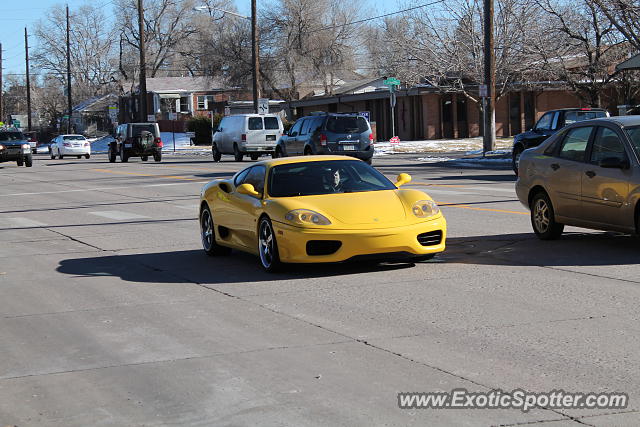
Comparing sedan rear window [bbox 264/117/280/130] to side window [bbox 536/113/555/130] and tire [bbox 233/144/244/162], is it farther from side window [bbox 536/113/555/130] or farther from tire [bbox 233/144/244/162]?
side window [bbox 536/113/555/130]

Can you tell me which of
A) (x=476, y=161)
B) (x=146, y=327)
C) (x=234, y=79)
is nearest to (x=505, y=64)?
(x=476, y=161)

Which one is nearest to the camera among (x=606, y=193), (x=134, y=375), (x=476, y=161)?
(x=134, y=375)

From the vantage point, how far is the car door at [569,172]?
11.7 meters

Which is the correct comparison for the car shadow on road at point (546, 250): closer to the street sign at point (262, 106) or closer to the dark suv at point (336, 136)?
the dark suv at point (336, 136)

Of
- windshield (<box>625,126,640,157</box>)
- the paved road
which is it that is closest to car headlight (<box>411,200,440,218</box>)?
the paved road

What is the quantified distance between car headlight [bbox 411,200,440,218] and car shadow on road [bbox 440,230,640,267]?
2.57 feet

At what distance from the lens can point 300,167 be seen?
37.4ft

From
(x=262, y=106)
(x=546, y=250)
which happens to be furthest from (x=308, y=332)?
(x=262, y=106)

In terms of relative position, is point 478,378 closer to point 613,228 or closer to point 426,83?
point 613,228

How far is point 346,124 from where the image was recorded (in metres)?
29.8

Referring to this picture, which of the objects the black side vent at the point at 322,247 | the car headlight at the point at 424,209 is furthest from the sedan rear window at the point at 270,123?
the black side vent at the point at 322,247

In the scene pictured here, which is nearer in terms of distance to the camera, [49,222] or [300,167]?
[300,167]

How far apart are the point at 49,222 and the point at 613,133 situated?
10.5m

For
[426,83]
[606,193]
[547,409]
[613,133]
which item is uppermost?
[426,83]
